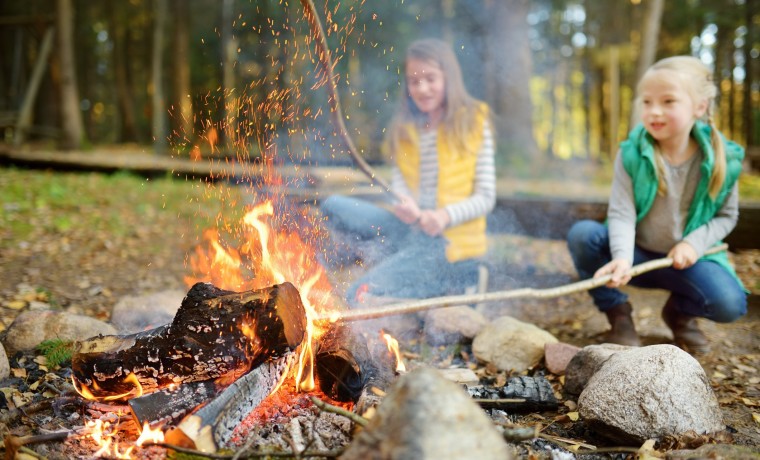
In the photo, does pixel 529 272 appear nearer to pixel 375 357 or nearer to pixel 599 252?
pixel 599 252

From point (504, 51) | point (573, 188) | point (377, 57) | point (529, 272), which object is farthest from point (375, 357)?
point (377, 57)

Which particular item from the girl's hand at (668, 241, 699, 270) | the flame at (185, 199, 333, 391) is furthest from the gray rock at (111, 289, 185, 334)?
Answer: the girl's hand at (668, 241, 699, 270)

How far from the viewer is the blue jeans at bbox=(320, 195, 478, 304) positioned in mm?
4129

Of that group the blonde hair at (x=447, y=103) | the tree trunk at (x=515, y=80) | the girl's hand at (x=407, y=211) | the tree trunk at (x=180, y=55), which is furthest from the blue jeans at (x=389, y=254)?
the tree trunk at (x=180, y=55)

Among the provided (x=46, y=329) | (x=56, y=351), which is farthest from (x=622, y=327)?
(x=46, y=329)

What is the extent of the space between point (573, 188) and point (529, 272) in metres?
5.32

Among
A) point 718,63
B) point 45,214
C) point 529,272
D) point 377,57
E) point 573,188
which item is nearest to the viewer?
point 529,272

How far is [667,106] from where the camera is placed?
330cm

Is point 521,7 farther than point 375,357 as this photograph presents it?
Yes

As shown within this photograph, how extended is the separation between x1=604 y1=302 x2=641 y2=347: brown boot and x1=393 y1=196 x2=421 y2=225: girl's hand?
59.3 inches

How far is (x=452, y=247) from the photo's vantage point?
4.36 m

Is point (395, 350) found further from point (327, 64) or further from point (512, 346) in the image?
point (327, 64)

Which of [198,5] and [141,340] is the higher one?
[198,5]

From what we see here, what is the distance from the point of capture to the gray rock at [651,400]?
2.32 metres
